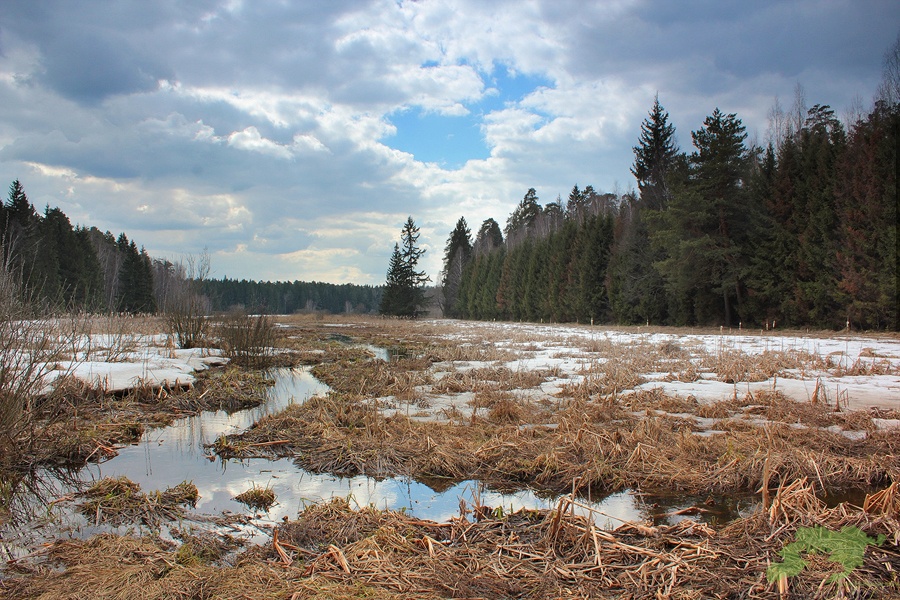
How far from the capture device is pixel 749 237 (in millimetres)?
22141

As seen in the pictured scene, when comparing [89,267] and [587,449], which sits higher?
[89,267]

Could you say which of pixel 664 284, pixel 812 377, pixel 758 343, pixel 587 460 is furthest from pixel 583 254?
pixel 587 460

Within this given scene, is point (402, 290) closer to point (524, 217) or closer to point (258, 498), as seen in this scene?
point (524, 217)

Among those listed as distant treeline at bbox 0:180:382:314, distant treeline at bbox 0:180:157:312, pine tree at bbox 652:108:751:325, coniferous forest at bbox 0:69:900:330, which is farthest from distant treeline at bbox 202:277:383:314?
pine tree at bbox 652:108:751:325

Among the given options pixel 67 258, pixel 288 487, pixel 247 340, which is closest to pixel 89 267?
pixel 67 258

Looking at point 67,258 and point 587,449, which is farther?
point 67,258

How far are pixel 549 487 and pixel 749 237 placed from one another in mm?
22404

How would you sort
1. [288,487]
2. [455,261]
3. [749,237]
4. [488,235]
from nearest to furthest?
[288,487]
[749,237]
[455,261]
[488,235]

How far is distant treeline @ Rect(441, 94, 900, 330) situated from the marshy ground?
1058 centimetres

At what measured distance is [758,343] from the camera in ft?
40.8

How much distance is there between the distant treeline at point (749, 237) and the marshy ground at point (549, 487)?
10.6 m

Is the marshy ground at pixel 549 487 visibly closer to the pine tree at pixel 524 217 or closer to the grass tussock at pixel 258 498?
the grass tussock at pixel 258 498

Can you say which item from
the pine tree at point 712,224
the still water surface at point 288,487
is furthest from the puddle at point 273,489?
the pine tree at point 712,224

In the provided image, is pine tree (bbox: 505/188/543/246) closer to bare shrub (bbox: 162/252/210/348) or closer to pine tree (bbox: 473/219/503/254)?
pine tree (bbox: 473/219/503/254)
